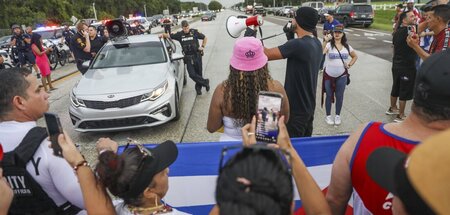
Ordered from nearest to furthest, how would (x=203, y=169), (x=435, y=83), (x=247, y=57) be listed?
(x=435, y=83) → (x=247, y=57) → (x=203, y=169)

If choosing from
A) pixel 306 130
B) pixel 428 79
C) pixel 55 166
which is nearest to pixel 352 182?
pixel 428 79

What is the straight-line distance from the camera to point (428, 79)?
1.33 meters

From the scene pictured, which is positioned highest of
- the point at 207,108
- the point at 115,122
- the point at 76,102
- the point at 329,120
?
the point at 76,102

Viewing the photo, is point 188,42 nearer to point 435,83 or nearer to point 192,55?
point 192,55

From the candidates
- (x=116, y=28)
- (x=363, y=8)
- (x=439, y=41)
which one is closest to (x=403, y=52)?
(x=439, y=41)

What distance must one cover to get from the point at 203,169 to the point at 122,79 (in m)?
3.72

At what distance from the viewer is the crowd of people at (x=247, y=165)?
3.43 feet

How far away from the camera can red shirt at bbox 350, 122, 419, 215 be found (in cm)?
147

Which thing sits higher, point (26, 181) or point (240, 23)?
point (240, 23)

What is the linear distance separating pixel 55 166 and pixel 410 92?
5.49 metres

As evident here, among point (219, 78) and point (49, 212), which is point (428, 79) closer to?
point (49, 212)

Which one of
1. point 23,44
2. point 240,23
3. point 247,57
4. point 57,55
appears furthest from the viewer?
point 57,55

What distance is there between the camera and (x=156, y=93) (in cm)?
566

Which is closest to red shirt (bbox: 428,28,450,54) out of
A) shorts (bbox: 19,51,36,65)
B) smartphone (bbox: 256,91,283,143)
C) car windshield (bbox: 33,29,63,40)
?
smartphone (bbox: 256,91,283,143)
